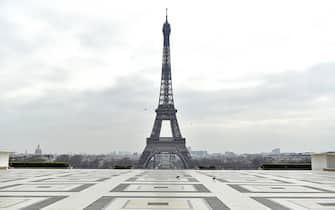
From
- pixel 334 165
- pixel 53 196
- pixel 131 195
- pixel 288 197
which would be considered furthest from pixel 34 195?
pixel 334 165

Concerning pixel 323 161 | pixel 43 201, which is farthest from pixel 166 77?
pixel 43 201

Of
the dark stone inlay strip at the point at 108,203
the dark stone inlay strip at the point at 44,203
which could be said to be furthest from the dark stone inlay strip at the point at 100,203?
the dark stone inlay strip at the point at 44,203

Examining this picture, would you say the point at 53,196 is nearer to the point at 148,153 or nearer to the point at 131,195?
the point at 131,195

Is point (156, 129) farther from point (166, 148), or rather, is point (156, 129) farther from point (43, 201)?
point (43, 201)

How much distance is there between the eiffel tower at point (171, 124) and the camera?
5594cm

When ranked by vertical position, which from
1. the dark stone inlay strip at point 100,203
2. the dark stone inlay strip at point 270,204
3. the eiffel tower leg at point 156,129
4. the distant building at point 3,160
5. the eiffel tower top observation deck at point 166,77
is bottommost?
the dark stone inlay strip at point 100,203

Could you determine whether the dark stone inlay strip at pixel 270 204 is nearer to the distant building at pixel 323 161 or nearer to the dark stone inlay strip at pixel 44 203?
the dark stone inlay strip at pixel 44 203

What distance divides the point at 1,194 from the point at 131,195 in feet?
11.7

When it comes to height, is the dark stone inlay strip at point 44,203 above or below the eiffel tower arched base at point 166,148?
below

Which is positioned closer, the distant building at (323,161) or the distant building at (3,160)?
the distant building at (3,160)

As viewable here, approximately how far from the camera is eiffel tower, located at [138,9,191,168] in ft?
184

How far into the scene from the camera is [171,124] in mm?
57844

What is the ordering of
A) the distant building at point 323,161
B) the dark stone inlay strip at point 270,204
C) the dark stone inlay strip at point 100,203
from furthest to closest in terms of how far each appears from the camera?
the distant building at point 323,161, the dark stone inlay strip at point 270,204, the dark stone inlay strip at point 100,203

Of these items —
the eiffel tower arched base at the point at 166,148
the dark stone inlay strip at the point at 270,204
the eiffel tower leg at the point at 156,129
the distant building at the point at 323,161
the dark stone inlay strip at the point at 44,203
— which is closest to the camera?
the dark stone inlay strip at the point at 44,203
